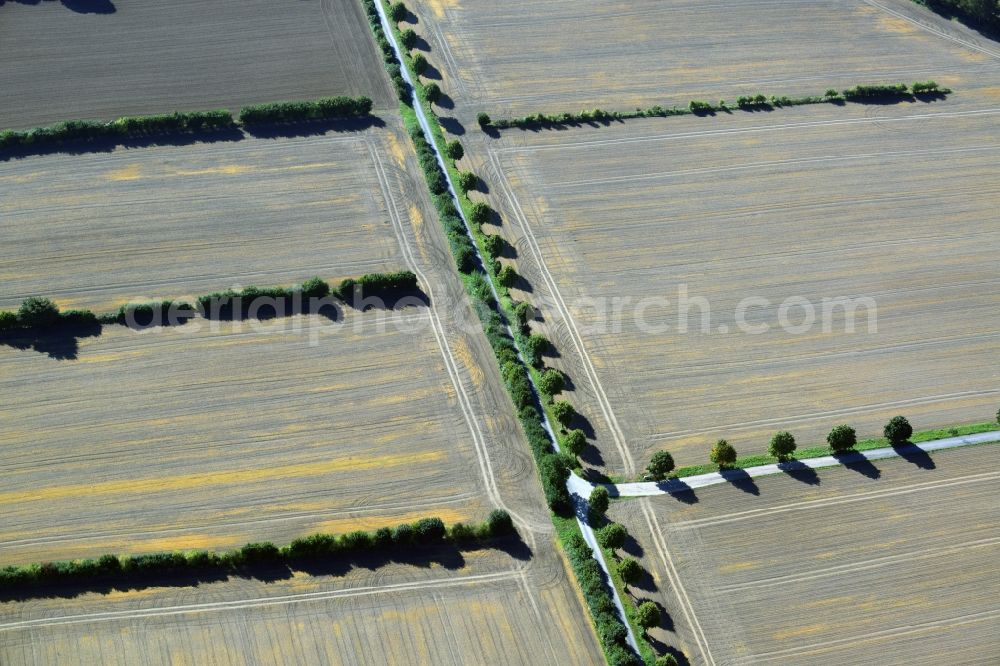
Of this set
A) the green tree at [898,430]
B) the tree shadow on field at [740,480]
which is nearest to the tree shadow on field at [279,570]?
the tree shadow on field at [740,480]

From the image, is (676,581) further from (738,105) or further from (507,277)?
(738,105)

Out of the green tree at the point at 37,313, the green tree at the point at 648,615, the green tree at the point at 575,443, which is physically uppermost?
the green tree at the point at 37,313

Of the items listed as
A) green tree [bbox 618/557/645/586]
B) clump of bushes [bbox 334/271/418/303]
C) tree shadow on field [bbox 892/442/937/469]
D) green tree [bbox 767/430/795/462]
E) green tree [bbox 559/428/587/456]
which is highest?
clump of bushes [bbox 334/271/418/303]

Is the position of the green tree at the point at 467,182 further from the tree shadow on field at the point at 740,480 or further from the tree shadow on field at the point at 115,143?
Result: the tree shadow on field at the point at 740,480

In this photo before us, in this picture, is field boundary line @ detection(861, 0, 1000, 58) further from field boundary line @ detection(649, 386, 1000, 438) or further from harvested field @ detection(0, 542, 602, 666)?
harvested field @ detection(0, 542, 602, 666)

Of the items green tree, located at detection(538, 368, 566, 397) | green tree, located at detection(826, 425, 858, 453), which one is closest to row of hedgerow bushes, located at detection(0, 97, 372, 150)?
green tree, located at detection(538, 368, 566, 397)

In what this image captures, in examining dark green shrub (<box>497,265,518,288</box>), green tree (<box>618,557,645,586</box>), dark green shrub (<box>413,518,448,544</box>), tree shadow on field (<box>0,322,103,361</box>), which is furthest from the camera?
dark green shrub (<box>497,265,518,288</box>)

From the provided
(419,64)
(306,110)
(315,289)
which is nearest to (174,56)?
(306,110)
